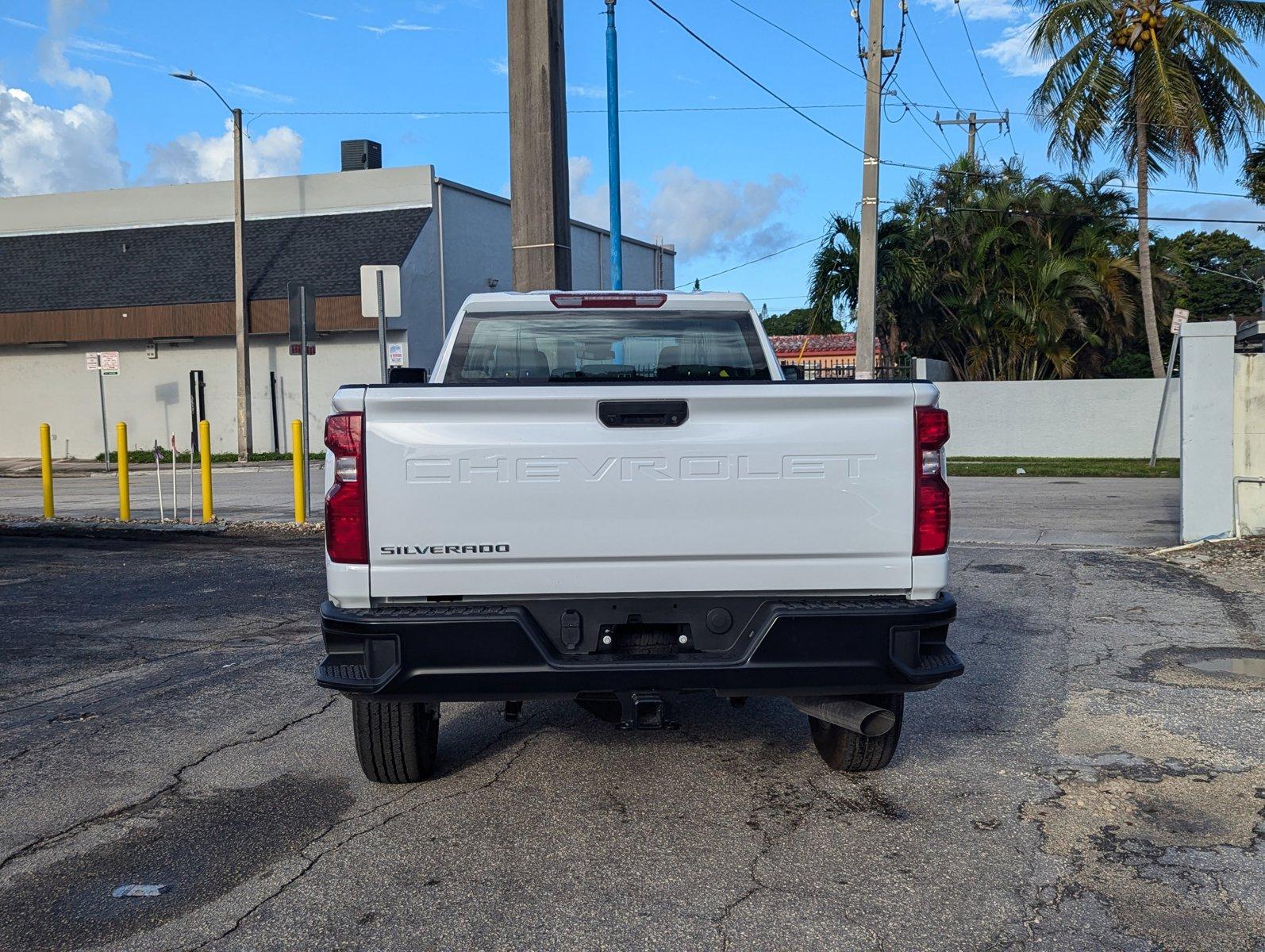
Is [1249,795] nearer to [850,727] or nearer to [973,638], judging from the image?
[850,727]

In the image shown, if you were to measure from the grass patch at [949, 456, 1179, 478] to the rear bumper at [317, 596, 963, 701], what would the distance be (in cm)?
1914

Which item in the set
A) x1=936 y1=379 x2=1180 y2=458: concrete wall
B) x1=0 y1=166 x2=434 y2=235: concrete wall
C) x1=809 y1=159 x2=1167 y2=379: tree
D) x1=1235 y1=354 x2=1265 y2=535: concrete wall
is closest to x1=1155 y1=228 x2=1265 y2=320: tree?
x1=809 y1=159 x2=1167 y2=379: tree

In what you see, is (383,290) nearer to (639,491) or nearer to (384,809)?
(384,809)

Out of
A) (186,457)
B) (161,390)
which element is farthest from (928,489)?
(161,390)

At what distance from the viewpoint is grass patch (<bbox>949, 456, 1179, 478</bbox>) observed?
22.8m

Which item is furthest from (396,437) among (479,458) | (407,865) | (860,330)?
(860,330)

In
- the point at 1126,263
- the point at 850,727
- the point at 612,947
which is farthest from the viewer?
the point at 1126,263

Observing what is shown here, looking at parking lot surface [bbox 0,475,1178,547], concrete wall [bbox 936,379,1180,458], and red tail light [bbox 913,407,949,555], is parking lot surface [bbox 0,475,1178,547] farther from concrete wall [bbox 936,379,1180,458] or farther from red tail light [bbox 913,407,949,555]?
red tail light [bbox 913,407,949,555]

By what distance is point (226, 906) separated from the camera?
395 cm

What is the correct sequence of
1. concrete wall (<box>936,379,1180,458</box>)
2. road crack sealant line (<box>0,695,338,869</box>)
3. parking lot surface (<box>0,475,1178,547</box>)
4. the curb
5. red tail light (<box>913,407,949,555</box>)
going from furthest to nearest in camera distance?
concrete wall (<box>936,379,1180,458</box>)
the curb
parking lot surface (<box>0,475,1178,547</box>)
road crack sealant line (<box>0,695,338,869</box>)
red tail light (<box>913,407,949,555</box>)

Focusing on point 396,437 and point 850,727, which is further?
point 850,727

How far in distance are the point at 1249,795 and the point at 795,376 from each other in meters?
3.08

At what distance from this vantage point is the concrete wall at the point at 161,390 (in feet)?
112

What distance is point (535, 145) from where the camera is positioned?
1225 cm
